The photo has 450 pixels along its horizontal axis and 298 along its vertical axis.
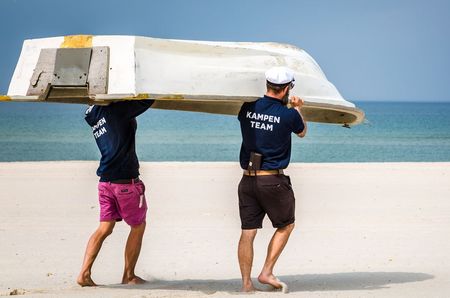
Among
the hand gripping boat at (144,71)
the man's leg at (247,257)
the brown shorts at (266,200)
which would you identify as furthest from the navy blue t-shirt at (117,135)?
the man's leg at (247,257)

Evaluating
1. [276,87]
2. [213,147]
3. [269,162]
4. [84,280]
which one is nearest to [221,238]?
[84,280]

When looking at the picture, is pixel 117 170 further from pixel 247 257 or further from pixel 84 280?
pixel 247 257

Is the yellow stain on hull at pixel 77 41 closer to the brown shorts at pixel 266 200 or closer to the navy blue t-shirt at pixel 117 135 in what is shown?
the navy blue t-shirt at pixel 117 135

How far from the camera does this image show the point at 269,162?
8.21m

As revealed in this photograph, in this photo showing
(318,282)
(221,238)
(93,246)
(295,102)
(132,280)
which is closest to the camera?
(295,102)

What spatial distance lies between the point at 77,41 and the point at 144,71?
671mm

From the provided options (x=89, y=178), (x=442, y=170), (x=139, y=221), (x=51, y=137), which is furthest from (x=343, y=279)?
(x=51, y=137)

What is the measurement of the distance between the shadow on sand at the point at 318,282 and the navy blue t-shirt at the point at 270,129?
3.73 ft

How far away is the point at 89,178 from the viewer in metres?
19.3

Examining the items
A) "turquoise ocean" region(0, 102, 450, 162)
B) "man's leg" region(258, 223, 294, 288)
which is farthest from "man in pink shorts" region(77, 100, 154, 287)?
"turquoise ocean" region(0, 102, 450, 162)

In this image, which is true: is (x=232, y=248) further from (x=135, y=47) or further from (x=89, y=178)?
(x=89, y=178)

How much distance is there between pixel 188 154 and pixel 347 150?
9014 millimetres

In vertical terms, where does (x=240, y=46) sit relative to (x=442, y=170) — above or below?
below

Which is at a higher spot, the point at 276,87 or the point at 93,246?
the point at 276,87
